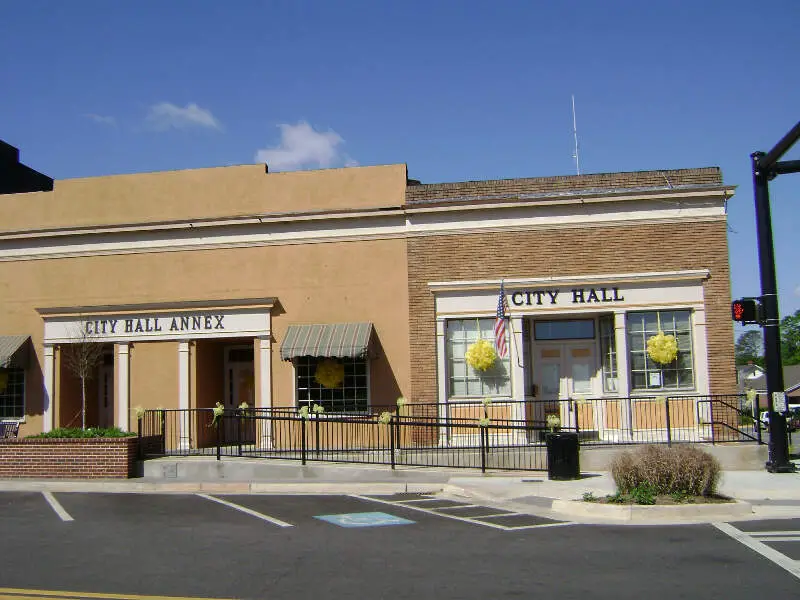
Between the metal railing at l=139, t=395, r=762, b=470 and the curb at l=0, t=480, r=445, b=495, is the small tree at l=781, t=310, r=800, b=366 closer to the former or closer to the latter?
the metal railing at l=139, t=395, r=762, b=470

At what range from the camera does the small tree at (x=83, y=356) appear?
2146 cm

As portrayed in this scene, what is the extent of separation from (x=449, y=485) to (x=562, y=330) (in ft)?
23.0

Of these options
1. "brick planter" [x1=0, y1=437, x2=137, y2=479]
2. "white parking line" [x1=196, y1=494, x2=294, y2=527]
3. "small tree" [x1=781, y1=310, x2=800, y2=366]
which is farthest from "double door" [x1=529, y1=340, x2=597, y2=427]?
"small tree" [x1=781, y1=310, x2=800, y2=366]

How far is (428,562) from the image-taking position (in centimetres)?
900

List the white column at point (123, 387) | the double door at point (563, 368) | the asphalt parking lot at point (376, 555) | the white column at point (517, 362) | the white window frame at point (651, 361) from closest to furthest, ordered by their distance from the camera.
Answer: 1. the asphalt parking lot at point (376, 555)
2. the white window frame at point (651, 361)
3. the white column at point (517, 362)
4. the double door at point (563, 368)
5. the white column at point (123, 387)

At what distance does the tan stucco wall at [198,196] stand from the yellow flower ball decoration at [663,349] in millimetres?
6760

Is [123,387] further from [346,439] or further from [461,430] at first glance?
[461,430]

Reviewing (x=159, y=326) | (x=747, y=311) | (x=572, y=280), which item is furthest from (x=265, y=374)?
(x=747, y=311)

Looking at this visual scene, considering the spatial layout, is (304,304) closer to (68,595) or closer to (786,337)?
(68,595)

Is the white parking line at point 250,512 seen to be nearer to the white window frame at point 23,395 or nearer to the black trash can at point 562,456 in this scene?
the black trash can at point 562,456

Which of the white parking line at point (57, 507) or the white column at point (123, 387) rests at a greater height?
the white column at point (123, 387)

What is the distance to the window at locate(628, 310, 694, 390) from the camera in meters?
20.0

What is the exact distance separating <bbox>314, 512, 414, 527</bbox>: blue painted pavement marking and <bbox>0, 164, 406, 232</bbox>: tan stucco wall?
10.1 meters

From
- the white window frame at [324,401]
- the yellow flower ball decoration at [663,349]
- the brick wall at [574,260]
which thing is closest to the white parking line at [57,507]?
the white window frame at [324,401]
